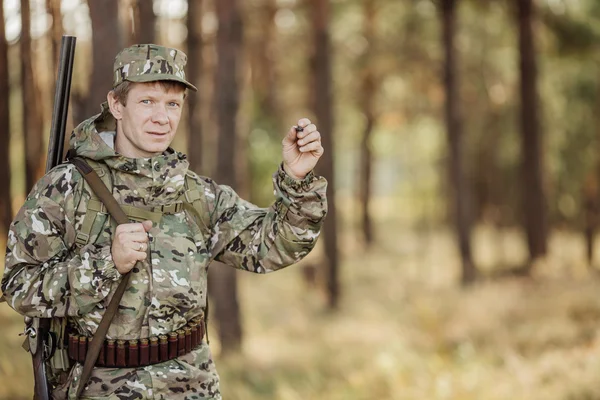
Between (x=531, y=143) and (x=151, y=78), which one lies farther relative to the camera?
(x=531, y=143)

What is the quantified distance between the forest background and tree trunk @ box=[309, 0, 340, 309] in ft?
0.14

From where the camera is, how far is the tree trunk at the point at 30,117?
8719 millimetres

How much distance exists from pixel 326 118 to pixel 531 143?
5.06 metres

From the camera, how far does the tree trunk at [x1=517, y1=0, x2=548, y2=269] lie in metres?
15.4

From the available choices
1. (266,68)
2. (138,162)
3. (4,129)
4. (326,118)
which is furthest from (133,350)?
(266,68)

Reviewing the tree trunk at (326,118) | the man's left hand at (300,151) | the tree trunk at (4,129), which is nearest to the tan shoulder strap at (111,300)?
the man's left hand at (300,151)

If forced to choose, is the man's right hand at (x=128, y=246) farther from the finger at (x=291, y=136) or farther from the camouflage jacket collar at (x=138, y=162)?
the finger at (x=291, y=136)

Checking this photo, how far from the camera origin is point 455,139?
14.7 metres

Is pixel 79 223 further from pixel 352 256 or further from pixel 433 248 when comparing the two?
pixel 433 248

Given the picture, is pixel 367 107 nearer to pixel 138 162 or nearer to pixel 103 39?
pixel 103 39

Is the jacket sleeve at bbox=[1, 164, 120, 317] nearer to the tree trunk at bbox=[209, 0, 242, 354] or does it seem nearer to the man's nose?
the man's nose

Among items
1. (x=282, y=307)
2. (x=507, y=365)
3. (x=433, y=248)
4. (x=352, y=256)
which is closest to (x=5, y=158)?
(x=282, y=307)

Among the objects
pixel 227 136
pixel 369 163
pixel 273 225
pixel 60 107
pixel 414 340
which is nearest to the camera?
pixel 273 225

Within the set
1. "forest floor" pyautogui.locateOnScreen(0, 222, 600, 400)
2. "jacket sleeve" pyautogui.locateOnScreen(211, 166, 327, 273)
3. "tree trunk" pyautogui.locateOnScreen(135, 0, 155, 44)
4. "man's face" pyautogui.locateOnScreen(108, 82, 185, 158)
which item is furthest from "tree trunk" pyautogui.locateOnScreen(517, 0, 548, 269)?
"man's face" pyautogui.locateOnScreen(108, 82, 185, 158)
